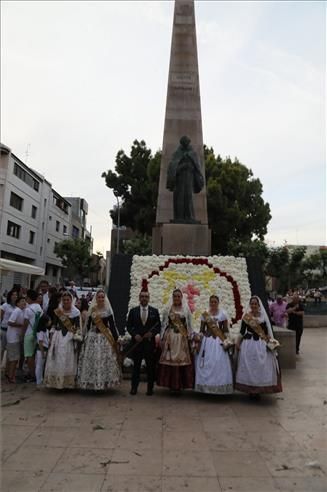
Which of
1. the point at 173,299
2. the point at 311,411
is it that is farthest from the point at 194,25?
the point at 311,411

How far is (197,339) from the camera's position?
634 cm

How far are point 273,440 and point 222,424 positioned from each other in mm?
723

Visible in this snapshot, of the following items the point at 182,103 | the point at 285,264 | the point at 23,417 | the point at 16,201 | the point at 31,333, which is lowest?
the point at 23,417

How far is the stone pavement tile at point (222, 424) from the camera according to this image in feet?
15.8

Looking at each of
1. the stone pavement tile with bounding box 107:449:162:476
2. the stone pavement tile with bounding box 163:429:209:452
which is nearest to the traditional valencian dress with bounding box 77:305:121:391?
the stone pavement tile with bounding box 163:429:209:452

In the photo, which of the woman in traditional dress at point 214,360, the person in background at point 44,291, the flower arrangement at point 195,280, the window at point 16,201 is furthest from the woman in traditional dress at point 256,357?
the window at point 16,201

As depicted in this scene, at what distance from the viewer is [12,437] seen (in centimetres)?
443

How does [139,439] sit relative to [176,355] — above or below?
below

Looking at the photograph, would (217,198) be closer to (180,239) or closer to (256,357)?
(180,239)

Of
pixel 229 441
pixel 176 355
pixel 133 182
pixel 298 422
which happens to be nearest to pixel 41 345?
pixel 176 355

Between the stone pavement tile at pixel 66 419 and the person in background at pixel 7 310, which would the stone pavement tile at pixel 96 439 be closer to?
the stone pavement tile at pixel 66 419

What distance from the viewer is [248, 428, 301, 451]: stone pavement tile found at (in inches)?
169

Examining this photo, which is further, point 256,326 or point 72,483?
point 256,326

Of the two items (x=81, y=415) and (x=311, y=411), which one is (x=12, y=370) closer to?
(x=81, y=415)
